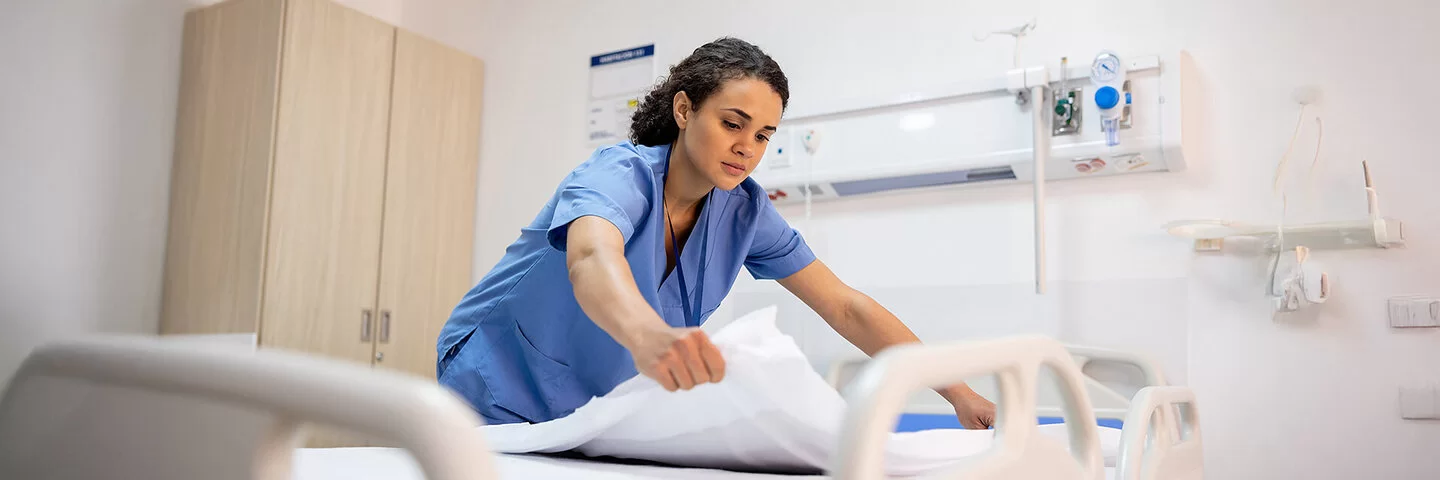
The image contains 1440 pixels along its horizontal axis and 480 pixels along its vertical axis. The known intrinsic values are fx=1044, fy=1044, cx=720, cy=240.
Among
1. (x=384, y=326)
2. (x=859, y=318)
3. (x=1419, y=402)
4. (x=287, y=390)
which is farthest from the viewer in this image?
(x=384, y=326)

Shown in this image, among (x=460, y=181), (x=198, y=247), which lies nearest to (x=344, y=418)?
(x=198, y=247)

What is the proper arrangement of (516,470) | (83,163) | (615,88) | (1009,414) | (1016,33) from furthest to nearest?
(615,88)
(83,163)
(1016,33)
(516,470)
(1009,414)

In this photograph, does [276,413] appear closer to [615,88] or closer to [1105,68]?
[1105,68]

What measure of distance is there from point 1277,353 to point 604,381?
5.68ft

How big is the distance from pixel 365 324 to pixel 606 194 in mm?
2366

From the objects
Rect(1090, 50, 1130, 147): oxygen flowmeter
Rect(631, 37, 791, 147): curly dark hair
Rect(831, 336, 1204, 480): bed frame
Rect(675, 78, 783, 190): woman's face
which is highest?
Rect(1090, 50, 1130, 147): oxygen flowmeter

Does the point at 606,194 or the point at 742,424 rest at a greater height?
the point at 606,194

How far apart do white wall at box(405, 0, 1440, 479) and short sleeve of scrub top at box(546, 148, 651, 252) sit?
159 centimetres

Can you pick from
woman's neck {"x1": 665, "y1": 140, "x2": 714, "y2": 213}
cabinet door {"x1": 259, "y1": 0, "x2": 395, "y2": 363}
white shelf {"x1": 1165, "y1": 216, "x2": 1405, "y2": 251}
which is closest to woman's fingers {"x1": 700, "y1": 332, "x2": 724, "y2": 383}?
woman's neck {"x1": 665, "y1": 140, "x2": 714, "y2": 213}

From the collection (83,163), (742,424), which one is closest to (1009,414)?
(742,424)

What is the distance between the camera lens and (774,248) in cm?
189

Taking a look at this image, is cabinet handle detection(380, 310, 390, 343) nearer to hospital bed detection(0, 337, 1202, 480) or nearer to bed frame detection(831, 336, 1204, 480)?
hospital bed detection(0, 337, 1202, 480)

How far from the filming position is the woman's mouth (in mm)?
1611

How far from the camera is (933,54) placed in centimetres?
306
